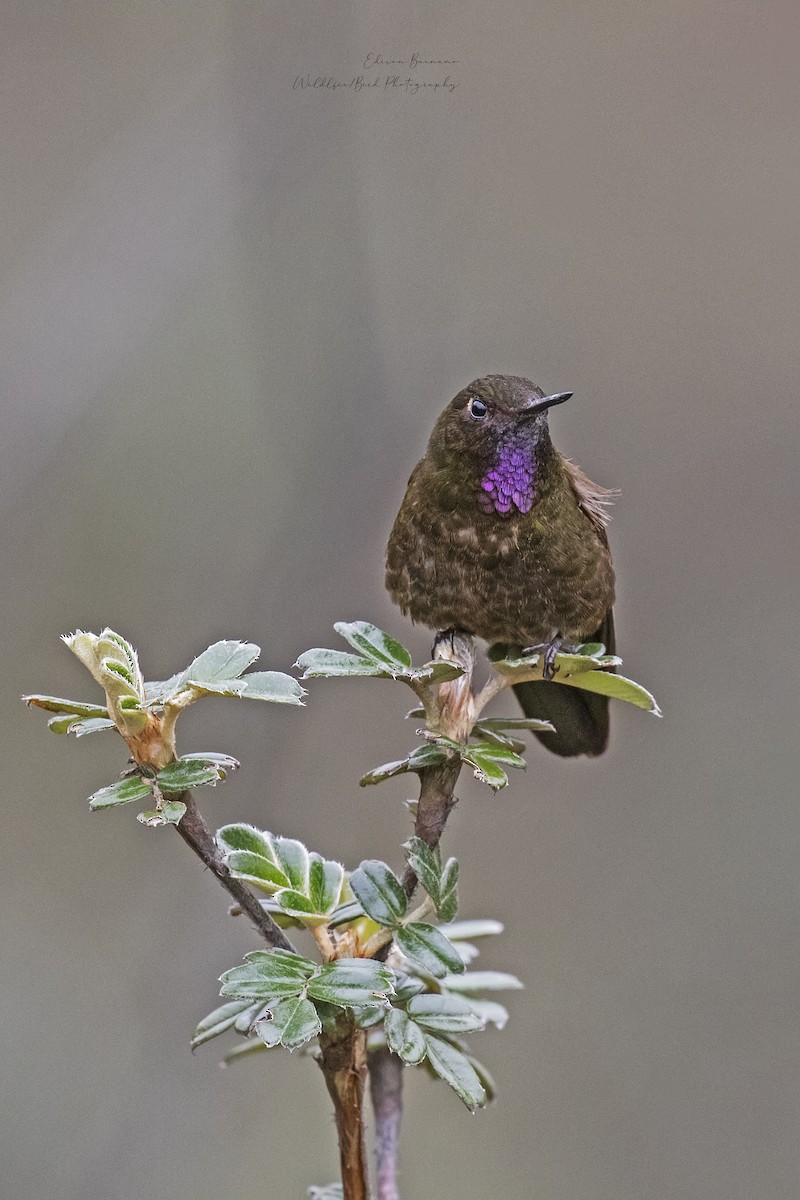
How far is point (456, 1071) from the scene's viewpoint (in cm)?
91

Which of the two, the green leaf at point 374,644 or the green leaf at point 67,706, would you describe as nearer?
the green leaf at point 67,706

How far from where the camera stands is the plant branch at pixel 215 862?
0.88 m

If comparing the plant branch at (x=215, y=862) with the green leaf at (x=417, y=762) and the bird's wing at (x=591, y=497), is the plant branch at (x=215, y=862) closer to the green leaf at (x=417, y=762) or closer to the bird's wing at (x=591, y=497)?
the green leaf at (x=417, y=762)

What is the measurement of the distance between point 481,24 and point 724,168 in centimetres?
114

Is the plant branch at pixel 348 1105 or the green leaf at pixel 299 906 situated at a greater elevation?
the green leaf at pixel 299 906

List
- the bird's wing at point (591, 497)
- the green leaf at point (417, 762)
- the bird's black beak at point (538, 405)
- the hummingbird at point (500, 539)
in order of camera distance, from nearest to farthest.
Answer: the green leaf at point (417, 762) < the bird's black beak at point (538, 405) < the hummingbird at point (500, 539) < the bird's wing at point (591, 497)

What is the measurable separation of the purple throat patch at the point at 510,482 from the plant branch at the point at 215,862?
1032 millimetres

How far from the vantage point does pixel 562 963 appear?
4.09m

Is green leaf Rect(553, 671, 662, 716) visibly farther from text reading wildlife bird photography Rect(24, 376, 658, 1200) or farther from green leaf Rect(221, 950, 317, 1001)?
green leaf Rect(221, 950, 317, 1001)

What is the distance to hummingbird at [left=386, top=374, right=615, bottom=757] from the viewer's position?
6.03 ft

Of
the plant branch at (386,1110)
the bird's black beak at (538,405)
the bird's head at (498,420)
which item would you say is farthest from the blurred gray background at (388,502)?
the plant branch at (386,1110)

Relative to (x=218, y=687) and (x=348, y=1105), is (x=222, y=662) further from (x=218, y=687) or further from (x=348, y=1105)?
(x=348, y=1105)

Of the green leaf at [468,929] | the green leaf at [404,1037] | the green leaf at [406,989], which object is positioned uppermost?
the green leaf at [468,929]

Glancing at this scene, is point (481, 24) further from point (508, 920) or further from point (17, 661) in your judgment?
point (508, 920)
